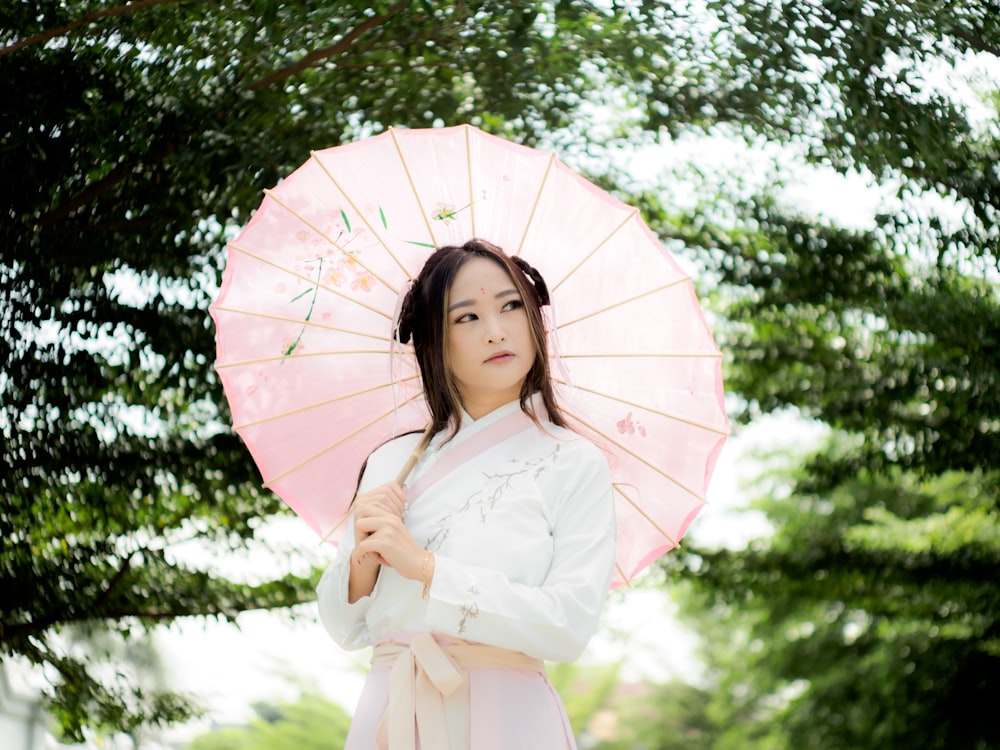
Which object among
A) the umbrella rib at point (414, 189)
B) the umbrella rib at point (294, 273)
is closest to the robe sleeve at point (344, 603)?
the umbrella rib at point (294, 273)

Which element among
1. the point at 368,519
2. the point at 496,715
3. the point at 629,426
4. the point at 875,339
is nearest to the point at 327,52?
the point at 629,426

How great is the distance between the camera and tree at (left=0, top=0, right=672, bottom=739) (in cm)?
323

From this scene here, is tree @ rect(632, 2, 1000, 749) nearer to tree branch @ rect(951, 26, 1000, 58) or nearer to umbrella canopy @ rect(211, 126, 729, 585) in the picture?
tree branch @ rect(951, 26, 1000, 58)

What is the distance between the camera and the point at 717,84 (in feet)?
12.6

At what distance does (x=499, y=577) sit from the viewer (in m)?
1.96

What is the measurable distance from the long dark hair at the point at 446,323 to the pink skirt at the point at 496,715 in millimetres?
509

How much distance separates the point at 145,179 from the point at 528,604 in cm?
215

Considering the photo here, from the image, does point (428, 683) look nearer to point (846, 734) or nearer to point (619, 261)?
point (619, 261)

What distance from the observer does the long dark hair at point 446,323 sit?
2.33 meters

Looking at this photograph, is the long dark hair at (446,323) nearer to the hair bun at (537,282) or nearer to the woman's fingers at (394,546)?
the hair bun at (537,282)

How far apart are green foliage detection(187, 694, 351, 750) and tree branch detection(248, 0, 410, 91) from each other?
13017mm

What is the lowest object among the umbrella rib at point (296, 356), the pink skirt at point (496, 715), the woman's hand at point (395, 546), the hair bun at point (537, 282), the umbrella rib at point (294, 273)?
the pink skirt at point (496, 715)

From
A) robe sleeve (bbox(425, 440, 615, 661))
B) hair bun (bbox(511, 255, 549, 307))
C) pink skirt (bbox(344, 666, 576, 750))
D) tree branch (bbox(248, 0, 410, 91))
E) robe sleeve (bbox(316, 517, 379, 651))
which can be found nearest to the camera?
robe sleeve (bbox(425, 440, 615, 661))

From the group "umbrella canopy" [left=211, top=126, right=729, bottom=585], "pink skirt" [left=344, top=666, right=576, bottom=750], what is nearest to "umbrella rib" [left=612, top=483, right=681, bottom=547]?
"umbrella canopy" [left=211, top=126, right=729, bottom=585]
